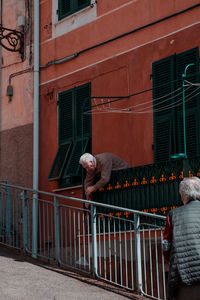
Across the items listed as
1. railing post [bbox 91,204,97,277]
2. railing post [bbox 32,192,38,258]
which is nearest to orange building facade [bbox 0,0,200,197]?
railing post [bbox 32,192,38,258]

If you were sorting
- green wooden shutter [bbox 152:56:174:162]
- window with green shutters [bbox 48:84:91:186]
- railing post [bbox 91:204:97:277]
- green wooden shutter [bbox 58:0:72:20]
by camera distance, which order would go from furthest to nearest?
green wooden shutter [bbox 58:0:72:20] → window with green shutters [bbox 48:84:91:186] → green wooden shutter [bbox 152:56:174:162] → railing post [bbox 91:204:97:277]

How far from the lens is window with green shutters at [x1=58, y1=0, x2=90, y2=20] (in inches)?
567

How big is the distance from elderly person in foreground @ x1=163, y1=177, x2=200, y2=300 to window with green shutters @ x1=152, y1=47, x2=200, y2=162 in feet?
15.8

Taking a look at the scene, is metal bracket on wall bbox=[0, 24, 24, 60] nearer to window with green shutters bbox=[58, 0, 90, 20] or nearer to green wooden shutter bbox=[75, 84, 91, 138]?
window with green shutters bbox=[58, 0, 90, 20]

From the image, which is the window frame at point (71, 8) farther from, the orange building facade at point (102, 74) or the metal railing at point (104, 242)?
the metal railing at point (104, 242)

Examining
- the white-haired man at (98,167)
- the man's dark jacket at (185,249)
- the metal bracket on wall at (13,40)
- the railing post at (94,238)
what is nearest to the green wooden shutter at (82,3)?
the metal bracket on wall at (13,40)

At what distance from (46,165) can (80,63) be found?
2.28 metres

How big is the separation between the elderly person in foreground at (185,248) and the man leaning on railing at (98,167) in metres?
4.71

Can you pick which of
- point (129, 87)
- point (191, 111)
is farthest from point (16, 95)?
Result: point (191, 111)

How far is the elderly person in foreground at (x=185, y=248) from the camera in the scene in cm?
631

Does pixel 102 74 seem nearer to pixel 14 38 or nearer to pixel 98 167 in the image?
pixel 98 167

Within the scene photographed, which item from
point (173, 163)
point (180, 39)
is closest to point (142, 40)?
point (180, 39)

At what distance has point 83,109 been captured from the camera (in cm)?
1386

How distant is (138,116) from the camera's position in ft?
41.6
